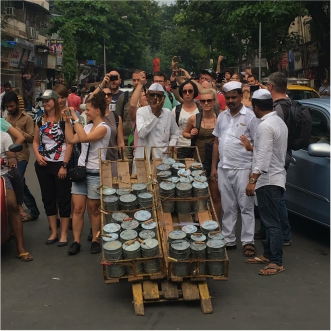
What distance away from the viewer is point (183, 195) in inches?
209

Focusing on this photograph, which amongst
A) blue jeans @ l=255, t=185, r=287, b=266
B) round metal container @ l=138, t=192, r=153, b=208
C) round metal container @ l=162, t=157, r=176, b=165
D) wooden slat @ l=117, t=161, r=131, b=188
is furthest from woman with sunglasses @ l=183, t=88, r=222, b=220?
round metal container @ l=138, t=192, r=153, b=208

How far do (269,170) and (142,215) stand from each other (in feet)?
4.49

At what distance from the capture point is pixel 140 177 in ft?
19.1

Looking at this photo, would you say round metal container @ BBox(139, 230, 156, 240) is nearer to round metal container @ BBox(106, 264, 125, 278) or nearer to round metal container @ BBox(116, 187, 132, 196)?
round metal container @ BBox(106, 264, 125, 278)

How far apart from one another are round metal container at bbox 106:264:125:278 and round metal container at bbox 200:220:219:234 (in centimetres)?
85

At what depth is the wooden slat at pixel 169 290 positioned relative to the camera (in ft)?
15.1

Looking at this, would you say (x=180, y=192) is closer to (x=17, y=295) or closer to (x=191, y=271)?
(x=191, y=271)

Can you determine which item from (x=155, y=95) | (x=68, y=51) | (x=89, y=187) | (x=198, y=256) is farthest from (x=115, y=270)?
(x=68, y=51)

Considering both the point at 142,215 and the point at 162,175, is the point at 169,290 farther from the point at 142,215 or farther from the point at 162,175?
the point at 162,175

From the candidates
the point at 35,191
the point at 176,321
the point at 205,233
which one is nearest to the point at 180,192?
the point at 205,233

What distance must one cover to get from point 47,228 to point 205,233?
Result: 3.10 meters

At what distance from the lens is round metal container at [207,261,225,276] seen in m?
4.72

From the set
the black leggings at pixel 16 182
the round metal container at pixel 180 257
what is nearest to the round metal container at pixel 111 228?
the round metal container at pixel 180 257

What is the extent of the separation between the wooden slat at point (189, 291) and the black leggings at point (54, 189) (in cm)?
239
